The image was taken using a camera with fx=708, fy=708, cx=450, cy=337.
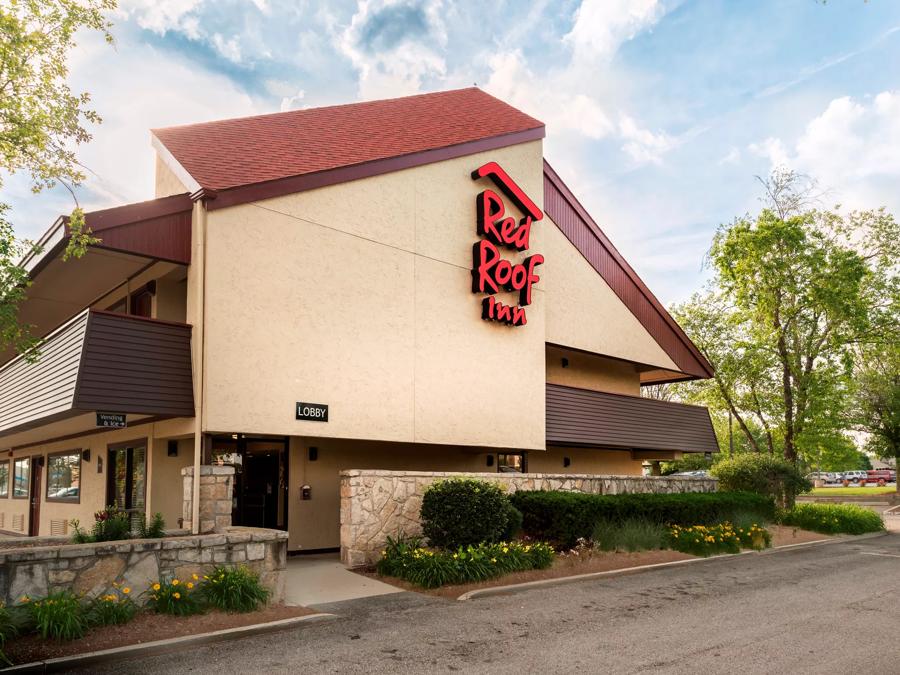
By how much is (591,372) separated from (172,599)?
57.3 feet

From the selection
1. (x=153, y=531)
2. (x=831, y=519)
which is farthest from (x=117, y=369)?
(x=831, y=519)

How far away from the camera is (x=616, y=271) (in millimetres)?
24000

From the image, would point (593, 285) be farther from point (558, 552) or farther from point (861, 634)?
point (861, 634)

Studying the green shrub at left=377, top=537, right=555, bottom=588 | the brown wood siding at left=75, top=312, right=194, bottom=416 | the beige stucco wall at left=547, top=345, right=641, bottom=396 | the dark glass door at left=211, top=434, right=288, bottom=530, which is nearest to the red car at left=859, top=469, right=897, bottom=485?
the beige stucco wall at left=547, top=345, right=641, bottom=396

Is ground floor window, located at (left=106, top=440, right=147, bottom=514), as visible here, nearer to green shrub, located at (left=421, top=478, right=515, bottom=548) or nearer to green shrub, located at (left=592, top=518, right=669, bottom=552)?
green shrub, located at (left=421, top=478, right=515, bottom=548)

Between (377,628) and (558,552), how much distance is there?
6.57 metres

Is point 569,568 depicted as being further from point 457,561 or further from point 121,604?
point 121,604

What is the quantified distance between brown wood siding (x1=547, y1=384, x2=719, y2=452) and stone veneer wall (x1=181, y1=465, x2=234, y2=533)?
1022 cm

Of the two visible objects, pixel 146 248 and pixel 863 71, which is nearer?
pixel 863 71

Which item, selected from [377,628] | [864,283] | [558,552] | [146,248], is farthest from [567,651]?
[864,283]

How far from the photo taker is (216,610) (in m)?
9.81

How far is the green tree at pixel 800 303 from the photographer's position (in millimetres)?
28562

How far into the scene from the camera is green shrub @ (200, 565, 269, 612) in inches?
389

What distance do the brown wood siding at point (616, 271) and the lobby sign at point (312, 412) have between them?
10339 millimetres
